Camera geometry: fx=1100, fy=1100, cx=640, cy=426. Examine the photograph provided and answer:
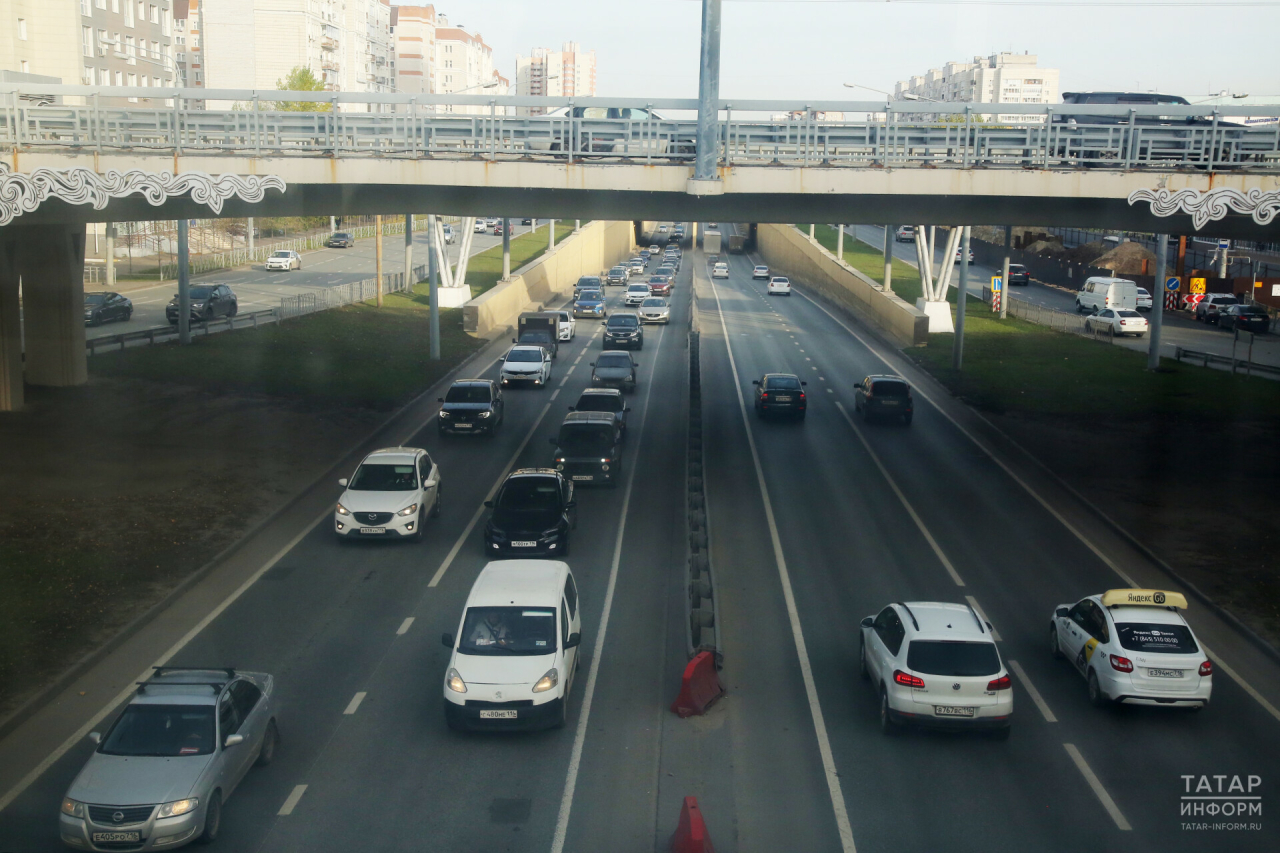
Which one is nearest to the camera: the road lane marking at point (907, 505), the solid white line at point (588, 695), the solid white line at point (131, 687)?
the solid white line at point (588, 695)

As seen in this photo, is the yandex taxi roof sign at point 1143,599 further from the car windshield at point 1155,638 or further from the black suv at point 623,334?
the black suv at point 623,334

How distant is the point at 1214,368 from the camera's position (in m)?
41.4

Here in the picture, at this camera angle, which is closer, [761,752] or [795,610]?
[761,752]

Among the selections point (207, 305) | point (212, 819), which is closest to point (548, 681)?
point (212, 819)

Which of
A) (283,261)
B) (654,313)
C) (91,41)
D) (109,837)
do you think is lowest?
(109,837)

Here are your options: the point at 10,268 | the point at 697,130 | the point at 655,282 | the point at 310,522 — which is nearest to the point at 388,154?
the point at 697,130

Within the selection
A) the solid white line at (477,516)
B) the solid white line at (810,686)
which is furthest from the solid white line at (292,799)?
the solid white line at (477,516)

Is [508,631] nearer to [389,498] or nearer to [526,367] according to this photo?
[389,498]

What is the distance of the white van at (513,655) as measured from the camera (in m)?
12.4

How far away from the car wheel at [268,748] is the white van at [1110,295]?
52.3m

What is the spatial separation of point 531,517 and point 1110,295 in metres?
46.6

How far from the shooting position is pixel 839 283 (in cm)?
6481

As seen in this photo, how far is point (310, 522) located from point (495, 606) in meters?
9.51

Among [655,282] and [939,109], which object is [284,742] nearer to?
[939,109]
